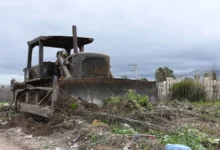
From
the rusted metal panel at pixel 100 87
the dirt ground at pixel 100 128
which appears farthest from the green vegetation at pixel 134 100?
the rusted metal panel at pixel 100 87

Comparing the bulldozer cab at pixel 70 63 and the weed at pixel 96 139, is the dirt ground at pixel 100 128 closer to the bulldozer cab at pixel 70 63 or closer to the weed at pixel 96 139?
the weed at pixel 96 139

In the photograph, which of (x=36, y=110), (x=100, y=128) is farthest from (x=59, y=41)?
(x=100, y=128)

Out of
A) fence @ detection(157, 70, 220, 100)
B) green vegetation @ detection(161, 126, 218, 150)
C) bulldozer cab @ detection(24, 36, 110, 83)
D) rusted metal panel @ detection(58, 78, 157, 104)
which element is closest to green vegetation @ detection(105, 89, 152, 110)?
rusted metal panel @ detection(58, 78, 157, 104)

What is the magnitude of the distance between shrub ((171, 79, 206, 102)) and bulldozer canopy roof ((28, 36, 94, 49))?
888 centimetres

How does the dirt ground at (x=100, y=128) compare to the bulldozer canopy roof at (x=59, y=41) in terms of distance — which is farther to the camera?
the bulldozer canopy roof at (x=59, y=41)

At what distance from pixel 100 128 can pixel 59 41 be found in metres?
4.68

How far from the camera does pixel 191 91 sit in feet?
56.1

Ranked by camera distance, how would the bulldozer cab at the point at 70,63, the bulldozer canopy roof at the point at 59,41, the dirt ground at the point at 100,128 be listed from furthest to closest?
the bulldozer canopy roof at the point at 59,41
the bulldozer cab at the point at 70,63
the dirt ground at the point at 100,128

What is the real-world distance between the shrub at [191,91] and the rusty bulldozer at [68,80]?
8568 millimetres

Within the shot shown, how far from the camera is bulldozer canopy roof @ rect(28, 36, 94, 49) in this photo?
9295 mm

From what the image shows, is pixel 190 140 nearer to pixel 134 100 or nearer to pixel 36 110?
pixel 134 100

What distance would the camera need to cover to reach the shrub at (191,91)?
17078 millimetres

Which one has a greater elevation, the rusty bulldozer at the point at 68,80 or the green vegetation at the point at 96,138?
the rusty bulldozer at the point at 68,80

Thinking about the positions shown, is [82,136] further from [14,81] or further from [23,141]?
[14,81]
